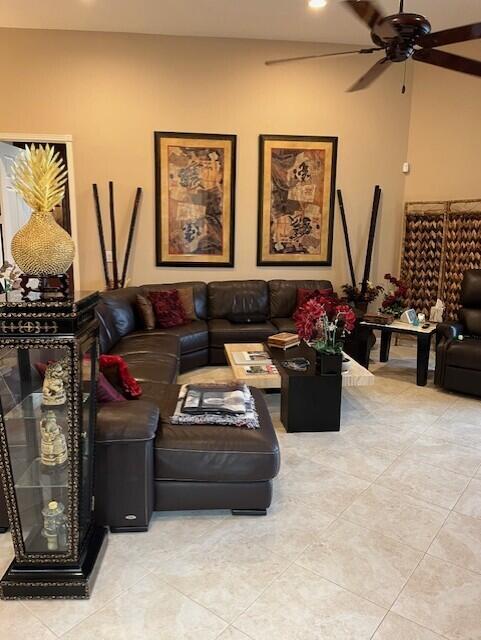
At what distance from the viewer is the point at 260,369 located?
11.9 feet

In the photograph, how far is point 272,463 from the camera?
7.64ft

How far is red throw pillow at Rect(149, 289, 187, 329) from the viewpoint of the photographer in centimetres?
484

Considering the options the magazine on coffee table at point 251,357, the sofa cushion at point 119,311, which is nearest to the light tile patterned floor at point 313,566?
the magazine on coffee table at point 251,357

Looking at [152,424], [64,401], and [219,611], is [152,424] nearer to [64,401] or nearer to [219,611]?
[64,401]

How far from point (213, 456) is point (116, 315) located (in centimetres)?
250

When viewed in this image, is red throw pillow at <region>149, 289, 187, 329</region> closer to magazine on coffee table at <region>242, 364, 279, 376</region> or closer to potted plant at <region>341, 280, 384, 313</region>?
magazine on coffee table at <region>242, 364, 279, 376</region>

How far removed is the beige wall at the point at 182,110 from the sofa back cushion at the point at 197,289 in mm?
342

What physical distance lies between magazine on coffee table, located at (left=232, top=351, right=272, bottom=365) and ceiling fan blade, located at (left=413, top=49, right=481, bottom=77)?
236 centimetres

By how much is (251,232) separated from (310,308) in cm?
254

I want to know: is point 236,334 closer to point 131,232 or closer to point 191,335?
point 191,335

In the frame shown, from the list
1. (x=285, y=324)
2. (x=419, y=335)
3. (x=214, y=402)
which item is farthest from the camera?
(x=285, y=324)

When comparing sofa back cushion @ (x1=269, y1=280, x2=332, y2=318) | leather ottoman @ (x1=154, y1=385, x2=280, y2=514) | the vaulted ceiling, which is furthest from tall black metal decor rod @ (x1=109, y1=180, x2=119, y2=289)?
leather ottoman @ (x1=154, y1=385, x2=280, y2=514)

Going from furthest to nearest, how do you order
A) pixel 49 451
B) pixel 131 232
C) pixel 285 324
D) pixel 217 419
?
pixel 131 232 → pixel 285 324 → pixel 217 419 → pixel 49 451

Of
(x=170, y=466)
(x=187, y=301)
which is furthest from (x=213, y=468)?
(x=187, y=301)
